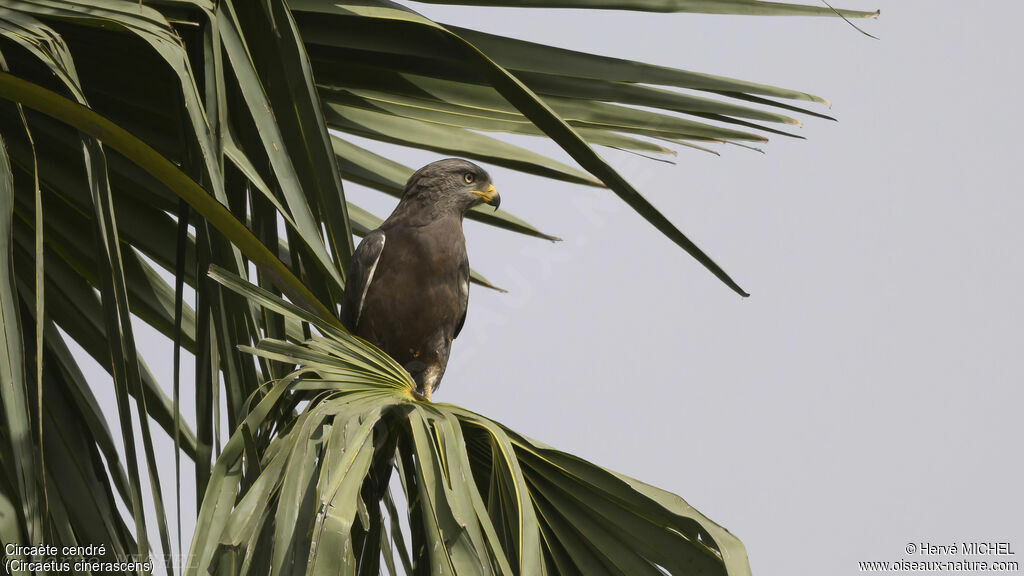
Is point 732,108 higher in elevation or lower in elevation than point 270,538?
higher

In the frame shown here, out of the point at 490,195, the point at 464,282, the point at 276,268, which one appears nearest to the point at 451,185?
the point at 490,195

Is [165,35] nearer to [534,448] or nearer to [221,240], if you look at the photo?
[221,240]

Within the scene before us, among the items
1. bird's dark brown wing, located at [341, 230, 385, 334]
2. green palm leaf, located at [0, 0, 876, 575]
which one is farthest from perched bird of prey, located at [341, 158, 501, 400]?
green palm leaf, located at [0, 0, 876, 575]

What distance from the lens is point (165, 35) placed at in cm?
221

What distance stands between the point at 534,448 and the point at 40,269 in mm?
1005

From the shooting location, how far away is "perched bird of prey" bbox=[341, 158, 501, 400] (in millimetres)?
3607

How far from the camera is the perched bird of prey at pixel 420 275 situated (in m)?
3.61

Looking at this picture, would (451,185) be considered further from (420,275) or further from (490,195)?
(420,275)

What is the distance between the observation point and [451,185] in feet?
12.4

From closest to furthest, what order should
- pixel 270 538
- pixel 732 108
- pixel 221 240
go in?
1. pixel 270 538
2. pixel 221 240
3. pixel 732 108

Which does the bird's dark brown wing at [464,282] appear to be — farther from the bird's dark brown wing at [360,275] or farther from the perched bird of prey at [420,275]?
the bird's dark brown wing at [360,275]

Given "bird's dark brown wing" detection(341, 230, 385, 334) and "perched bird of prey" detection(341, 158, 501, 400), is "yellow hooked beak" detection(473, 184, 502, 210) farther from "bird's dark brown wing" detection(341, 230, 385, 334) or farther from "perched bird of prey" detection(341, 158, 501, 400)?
"bird's dark brown wing" detection(341, 230, 385, 334)

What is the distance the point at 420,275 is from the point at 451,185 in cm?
37

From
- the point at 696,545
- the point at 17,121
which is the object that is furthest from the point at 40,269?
the point at 696,545
